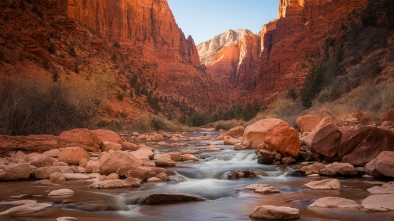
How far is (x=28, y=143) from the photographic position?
983 centimetres

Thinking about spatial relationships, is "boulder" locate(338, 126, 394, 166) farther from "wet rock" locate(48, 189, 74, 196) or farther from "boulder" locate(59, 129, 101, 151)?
"boulder" locate(59, 129, 101, 151)

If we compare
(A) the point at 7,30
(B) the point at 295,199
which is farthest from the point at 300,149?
(A) the point at 7,30

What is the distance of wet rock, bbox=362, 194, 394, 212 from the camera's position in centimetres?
429

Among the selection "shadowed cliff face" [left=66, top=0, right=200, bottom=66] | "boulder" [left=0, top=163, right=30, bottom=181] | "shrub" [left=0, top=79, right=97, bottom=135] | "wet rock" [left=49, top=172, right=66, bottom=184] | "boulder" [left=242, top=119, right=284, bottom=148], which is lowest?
"wet rock" [left=49, top=172, right=66, bottom=184]

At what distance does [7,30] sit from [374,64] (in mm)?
27230

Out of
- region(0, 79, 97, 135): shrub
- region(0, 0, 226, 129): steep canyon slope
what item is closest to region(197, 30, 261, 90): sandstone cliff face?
region(0, 0, 226, 129): steep canyon slope

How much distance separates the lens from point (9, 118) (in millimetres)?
11367

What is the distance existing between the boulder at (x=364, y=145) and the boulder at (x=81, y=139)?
7.92 m

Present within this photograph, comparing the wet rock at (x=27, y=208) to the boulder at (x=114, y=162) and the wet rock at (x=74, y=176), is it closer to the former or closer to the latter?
the wet rock at (x=74, y=176)

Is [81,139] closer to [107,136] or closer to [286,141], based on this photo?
[107,136]

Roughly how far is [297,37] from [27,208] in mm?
67853

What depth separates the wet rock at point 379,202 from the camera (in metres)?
4.29

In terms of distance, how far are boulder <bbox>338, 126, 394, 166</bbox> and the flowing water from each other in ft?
4.20

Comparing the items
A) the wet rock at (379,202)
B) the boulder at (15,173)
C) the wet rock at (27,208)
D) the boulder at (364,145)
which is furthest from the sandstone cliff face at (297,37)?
the wet rock at (27,208)
